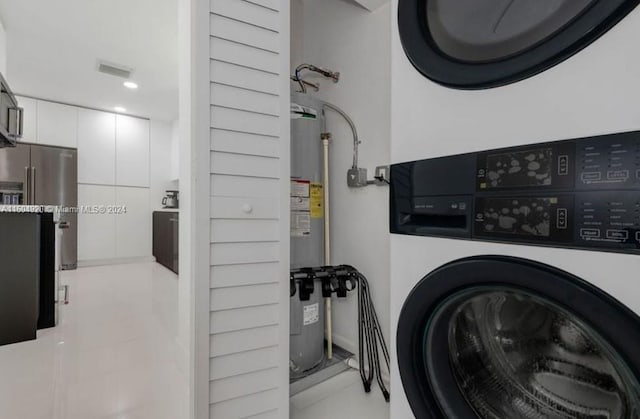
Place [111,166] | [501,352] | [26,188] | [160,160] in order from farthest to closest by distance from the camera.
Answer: [160,160] < [111,166] < [26,188] < [501,352]

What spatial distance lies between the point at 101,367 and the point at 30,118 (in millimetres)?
4072

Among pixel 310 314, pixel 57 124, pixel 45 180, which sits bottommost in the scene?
pixel 310 314

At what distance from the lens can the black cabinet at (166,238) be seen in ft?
11.6

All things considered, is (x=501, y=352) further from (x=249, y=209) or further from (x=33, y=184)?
(x=33, y=184)

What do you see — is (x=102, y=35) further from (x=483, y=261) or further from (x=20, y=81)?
(x=483, y=261)

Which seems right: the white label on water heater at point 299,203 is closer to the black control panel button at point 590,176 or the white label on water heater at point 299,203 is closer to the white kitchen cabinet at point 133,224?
the black control panel button at point 590,176

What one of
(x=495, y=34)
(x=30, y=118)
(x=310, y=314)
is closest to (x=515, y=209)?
(x=495, y=34)

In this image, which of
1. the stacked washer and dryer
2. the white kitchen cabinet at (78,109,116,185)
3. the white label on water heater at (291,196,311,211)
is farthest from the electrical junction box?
the white kitchen cabinet at (78,109,116,185)

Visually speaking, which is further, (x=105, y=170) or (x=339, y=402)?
(x=105, y=170)

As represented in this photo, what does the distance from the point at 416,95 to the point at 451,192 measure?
9.2 inches

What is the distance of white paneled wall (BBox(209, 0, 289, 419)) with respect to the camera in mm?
1000

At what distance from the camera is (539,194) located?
0.48m

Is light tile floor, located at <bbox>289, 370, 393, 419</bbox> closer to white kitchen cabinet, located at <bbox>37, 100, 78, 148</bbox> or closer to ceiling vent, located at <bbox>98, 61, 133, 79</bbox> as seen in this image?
ceiling vent, located at <bbox>98, 61, 133, 79</bbox>

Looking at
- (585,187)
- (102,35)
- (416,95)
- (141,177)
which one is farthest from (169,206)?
(585,187)
